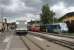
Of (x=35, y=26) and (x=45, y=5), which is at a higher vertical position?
(x=45, y=5)

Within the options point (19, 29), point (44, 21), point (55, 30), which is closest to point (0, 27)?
point (44, 21)

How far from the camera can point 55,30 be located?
239 feet

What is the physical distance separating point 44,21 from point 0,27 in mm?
23888

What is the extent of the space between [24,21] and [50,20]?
73.1m

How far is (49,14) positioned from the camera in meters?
133

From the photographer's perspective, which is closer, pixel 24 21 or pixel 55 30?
pixel 24 21

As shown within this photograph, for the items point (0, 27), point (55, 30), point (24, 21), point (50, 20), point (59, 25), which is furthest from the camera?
point (50, 20)

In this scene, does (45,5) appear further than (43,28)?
Yes

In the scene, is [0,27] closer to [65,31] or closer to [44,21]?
[44,21]

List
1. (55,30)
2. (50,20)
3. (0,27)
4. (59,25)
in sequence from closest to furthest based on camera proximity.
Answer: (59,25)
(55,30)
(0,27)
(50,20)

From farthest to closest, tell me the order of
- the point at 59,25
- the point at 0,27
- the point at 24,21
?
the point at 0,27
the point at 59,25
the point at 24,21

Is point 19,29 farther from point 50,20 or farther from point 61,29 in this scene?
point 50,20

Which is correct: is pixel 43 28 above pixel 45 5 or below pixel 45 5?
below

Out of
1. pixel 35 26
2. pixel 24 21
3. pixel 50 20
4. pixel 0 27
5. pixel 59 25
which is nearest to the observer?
pixel 24 21
